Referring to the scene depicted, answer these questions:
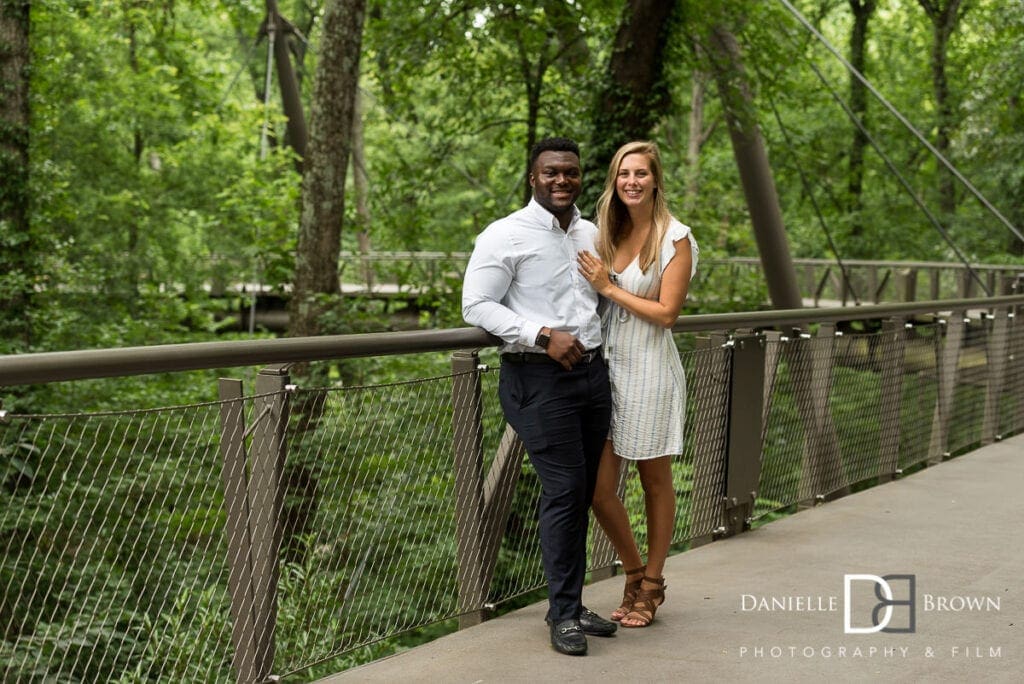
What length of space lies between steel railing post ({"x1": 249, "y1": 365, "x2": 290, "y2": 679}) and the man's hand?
0.84 metres

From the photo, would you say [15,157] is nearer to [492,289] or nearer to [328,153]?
[328,153]

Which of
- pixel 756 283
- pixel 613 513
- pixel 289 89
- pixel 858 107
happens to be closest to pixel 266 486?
pixel 613 513

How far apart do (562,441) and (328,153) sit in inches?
366

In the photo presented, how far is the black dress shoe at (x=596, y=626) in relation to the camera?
442cm

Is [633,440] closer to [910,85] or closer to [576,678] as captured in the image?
[576,678]

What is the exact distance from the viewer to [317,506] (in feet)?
17.3

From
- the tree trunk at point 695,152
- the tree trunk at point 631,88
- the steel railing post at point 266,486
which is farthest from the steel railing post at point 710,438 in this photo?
the tree trunk at point 695,152

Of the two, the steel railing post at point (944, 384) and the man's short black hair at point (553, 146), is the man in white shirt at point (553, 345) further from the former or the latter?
the steel railing post at point (944, 384)

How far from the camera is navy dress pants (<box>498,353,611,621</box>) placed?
13.4 ft

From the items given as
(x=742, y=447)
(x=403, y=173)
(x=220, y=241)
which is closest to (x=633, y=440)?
(x=742, y=447)

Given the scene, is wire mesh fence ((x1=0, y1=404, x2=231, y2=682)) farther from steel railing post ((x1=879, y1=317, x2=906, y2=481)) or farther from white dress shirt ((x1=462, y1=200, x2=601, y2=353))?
steel railing post ((x1=879, y1=317, x2=906, y2=481))

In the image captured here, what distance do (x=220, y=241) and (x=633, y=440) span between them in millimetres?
21935

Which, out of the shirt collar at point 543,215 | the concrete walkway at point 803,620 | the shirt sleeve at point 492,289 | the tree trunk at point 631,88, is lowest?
the concrete walkway at point 803,620

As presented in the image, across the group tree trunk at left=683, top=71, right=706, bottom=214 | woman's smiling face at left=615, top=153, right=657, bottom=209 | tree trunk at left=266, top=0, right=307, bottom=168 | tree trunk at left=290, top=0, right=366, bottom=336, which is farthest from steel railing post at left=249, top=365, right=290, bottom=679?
tree trunk at left=266, top=0, right=307, bottom=168
